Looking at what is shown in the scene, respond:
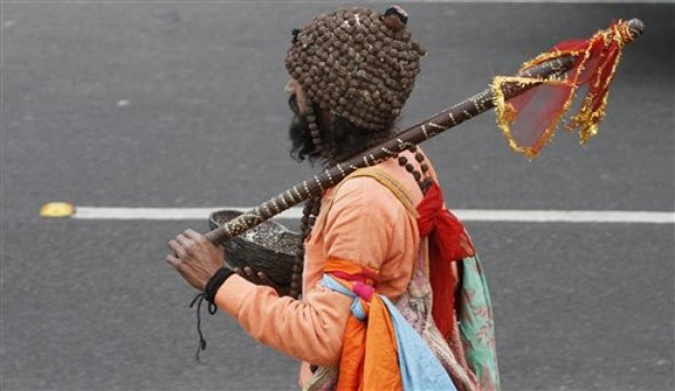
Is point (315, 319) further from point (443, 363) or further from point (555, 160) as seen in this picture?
point (555, 160)

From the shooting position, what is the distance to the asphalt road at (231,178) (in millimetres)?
5609

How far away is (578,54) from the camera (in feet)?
10.3

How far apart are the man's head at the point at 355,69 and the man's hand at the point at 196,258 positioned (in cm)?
36

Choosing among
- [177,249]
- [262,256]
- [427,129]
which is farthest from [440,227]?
[177,249]

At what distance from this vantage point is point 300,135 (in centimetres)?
331

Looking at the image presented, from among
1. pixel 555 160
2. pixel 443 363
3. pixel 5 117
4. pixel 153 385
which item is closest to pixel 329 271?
pixel 443 363

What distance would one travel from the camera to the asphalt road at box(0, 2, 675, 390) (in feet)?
18.4

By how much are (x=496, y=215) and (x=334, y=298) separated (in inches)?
148

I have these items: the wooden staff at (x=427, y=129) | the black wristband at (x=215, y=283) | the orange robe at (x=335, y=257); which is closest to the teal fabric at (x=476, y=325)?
the orange robe at (x=335, y=257)

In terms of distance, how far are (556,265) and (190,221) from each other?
165 cm

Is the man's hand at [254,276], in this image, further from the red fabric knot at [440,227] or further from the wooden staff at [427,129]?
the red fabric knot at [440,227]

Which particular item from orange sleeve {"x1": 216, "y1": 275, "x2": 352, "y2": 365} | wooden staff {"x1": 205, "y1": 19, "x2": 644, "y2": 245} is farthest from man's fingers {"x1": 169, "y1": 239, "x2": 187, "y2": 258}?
wooden staff {"x1": 205, "y1": 19, "x2": 644, "y2": 245}

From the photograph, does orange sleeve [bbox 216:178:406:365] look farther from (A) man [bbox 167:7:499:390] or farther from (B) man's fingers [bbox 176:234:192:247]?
(B) man's fingers [bbox 176:234:192:247]

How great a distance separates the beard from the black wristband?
33cm
